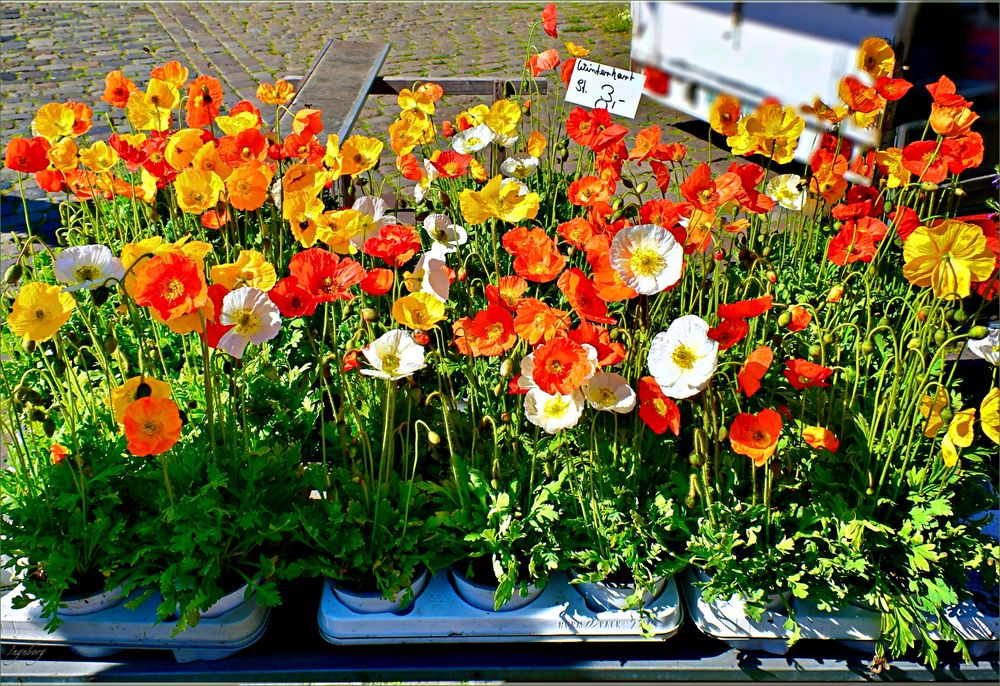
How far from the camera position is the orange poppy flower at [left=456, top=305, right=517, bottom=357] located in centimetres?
150

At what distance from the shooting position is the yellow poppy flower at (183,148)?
185 centimetres

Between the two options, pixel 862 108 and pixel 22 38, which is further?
pixel 22 38

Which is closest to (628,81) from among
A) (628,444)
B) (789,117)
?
(789,117)

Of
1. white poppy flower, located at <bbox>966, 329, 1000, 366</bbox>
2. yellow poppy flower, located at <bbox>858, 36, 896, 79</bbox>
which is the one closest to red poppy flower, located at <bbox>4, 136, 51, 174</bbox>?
yellow poppy flower, located at <bbox>858, 36, 896, 79</bbox>

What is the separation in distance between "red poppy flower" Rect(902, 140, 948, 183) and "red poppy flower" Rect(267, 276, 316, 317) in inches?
48.9

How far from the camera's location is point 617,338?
1.64 meters

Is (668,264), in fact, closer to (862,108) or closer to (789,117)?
(789,117)

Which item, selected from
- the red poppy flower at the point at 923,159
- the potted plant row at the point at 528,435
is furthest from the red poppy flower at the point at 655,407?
the red poppy flower at the point at 923,159

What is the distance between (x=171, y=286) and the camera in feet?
4.28

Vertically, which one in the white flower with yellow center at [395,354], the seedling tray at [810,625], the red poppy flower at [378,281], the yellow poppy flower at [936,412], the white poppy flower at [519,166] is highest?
the red poppy flower at [378,281]

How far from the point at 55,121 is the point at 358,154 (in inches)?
30.2

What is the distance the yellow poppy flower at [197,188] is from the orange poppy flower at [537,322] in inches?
28.4

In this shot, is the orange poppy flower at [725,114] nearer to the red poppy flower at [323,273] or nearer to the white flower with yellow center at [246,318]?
the red poppy flower at [323,273]

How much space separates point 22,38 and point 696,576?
6486mm
